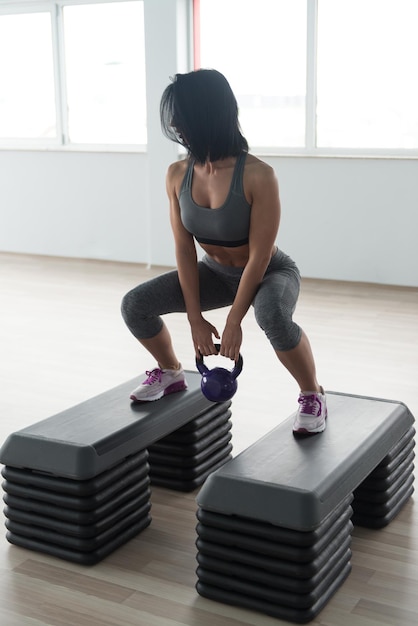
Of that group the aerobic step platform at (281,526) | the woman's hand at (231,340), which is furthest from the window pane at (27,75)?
the aerobic step platform at (281,526)

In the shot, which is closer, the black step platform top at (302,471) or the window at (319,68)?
the black step platform top at (302,471)

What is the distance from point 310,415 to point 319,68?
3.50m

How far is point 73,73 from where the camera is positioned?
5.91 meters

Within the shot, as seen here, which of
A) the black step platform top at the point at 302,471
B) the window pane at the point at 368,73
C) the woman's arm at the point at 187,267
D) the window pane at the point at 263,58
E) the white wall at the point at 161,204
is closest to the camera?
the black step platform top at the point at 302,471

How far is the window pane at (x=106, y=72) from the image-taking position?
5.61 m

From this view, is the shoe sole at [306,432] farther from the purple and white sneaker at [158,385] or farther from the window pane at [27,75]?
the window pane at [27,75]

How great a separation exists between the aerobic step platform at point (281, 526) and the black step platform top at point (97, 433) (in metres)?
0.28

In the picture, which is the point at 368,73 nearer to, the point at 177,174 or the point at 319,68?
the point at 319,68

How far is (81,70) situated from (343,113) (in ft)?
6.48

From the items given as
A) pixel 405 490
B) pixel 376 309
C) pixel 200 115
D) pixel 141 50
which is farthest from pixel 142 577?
pixel 141 50

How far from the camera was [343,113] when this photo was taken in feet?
16.5

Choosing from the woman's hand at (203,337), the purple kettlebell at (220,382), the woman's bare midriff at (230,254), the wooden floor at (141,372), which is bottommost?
the wooden floor at (141,372)

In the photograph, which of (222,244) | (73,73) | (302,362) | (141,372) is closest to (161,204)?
(73,73)

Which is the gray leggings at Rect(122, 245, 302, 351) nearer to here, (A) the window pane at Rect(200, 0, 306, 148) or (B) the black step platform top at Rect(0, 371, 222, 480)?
(B) the black step platform top at Rect(0, 371, 222, 480)
